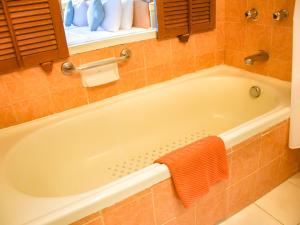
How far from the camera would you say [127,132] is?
5.86 feet

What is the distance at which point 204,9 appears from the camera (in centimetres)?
185

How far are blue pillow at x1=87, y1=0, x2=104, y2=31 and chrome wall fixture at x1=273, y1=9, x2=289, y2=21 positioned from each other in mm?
1117

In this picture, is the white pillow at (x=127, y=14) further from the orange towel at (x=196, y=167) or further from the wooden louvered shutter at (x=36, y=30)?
the orange towel at (x=196, y=167)

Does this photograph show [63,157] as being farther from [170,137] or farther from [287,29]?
[287,29]

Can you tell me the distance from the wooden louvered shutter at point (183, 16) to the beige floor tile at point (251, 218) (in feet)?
3.81

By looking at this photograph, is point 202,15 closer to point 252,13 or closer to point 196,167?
point 252,13

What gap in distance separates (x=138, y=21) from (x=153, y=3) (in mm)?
229

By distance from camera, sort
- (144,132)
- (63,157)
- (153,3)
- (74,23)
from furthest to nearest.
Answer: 1. (74,23)
2. (144,132)
3. (153,3)
4. (63,157)

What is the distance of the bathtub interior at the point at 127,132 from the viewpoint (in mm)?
1435

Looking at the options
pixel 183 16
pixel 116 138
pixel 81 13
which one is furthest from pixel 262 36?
pixel 81 13

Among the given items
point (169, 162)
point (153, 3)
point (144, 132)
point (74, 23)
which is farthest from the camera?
point (74, 23)

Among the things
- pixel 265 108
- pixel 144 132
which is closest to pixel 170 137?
pixel 144 132

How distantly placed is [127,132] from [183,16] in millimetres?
855

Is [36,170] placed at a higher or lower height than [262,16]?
lower
